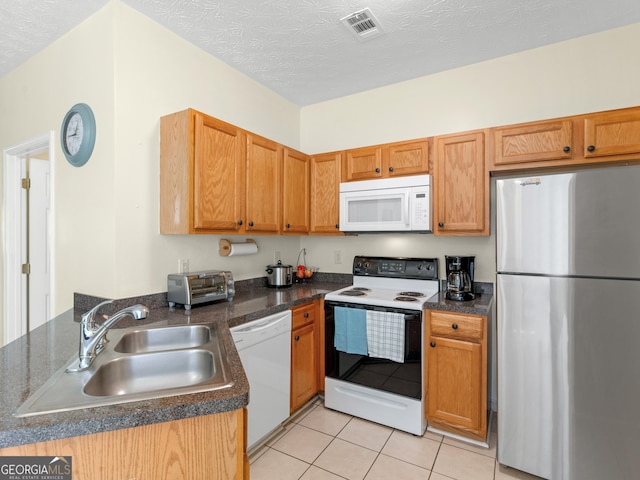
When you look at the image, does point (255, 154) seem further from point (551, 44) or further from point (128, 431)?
point (551, 44)

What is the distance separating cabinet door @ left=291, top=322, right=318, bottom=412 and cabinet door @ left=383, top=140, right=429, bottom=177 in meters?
1.43

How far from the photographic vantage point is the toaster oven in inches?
82.0

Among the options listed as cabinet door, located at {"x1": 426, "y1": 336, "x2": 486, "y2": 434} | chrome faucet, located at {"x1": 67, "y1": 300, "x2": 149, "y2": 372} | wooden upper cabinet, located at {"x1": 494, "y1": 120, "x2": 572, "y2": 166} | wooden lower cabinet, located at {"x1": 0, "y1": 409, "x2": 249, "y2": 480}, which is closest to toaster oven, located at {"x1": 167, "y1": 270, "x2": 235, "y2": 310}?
chrome faucet, located at {"x1": 67, "y1": 300, "x2": 149, "y2": 372}

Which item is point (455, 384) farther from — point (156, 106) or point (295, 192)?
point (156, 106)

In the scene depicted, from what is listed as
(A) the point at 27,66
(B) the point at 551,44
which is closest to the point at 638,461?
(B) the point at 551,44

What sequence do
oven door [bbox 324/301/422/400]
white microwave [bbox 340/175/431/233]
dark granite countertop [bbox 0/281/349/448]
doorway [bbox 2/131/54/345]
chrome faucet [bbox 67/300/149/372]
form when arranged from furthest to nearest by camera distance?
doorway [bbox 2/131/54/345] < white microwave [bbox 340/175/431/233] < oven door [bbox 324/301/422/400] < chrome faucet [bbox 67/300/149/372] < dark granite countertop [bbox 0/281/349/448]

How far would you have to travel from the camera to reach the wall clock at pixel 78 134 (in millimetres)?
2045

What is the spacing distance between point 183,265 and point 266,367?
93 centimetres

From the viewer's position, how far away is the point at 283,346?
227 centimetres

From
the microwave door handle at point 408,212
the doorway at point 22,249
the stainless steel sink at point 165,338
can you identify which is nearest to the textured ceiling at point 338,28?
the doorway at point 22,249

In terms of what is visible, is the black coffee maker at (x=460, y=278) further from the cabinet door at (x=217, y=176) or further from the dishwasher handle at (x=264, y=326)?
the cabinet door at (x=217, y=176)

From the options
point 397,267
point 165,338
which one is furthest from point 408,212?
point 165,338

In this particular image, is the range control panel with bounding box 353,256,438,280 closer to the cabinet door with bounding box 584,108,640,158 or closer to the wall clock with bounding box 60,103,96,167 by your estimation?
the cabinet door with bounding box 584,108,640,158

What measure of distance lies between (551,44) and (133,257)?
3278mm
